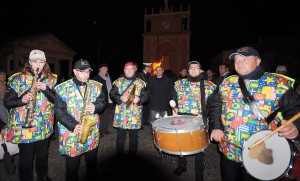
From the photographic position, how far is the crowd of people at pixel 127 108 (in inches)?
98.6

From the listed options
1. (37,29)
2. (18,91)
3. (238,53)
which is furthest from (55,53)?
(238,53)

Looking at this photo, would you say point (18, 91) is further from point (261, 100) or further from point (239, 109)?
point (261, 100)

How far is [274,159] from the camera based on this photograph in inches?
87.0

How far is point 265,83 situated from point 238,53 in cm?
53

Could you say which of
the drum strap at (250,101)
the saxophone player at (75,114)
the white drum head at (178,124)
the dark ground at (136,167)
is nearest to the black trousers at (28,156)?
the saxophone player at (75,114)

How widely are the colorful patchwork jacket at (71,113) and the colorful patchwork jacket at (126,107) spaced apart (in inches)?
44.4

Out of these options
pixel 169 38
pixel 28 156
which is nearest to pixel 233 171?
pixel 28 156

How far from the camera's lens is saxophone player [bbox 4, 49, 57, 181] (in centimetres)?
323

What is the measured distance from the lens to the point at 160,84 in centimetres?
652

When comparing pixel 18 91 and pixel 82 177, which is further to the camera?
pixel 82 177

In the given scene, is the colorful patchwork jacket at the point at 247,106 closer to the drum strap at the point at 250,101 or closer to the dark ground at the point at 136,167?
the drum strap at the point at 250,101

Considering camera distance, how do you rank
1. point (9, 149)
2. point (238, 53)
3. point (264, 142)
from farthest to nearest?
1. point (9, 149)
2. point (238, 53)
3. point (264, 142)

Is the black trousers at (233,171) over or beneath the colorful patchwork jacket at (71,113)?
beneath

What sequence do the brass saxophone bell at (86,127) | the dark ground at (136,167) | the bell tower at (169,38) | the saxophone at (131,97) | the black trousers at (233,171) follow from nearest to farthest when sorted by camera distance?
the black trousers at (233,171), the brass saxophone bell at (86,127), the dark ground at (136,167), the saxophone at (131,97), the bell tower at (169,38)
